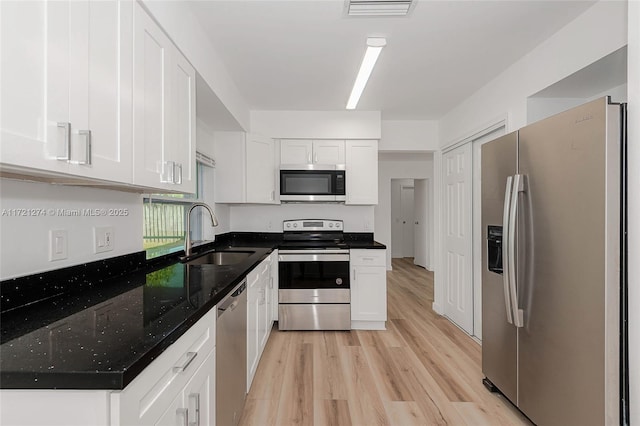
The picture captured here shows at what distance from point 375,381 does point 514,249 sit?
139 centimetres

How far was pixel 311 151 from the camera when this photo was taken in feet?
12.7

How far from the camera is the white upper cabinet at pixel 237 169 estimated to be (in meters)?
3.69

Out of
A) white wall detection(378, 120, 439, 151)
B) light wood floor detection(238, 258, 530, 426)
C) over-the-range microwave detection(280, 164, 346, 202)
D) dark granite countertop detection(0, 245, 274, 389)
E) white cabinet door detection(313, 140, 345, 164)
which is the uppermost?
white wall detection(378, 120, 439, 151)

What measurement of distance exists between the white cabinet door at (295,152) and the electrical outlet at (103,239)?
2.39 metres

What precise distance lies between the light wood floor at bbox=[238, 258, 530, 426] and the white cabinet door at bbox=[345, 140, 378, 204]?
1527 mm

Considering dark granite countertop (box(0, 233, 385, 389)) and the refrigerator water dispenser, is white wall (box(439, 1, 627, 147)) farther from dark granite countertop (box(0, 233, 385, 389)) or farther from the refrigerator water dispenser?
dark granite countertop (box(0, 233, 385, 389))

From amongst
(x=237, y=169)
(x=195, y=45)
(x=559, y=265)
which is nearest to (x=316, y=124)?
(x=237, y=169)

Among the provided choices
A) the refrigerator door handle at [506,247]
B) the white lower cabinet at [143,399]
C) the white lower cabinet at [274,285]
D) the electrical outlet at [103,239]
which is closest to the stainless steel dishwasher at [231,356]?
the white lower cabinet at [143,399]

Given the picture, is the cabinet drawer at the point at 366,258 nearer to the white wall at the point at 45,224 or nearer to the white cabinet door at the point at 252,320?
the white cabinet door at the point at 252,320

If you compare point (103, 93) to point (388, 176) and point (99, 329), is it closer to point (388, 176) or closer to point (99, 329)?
point (99, 329)

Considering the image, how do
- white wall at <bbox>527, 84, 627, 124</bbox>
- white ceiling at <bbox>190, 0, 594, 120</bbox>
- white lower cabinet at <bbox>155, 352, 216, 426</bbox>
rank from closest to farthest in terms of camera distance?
white lower cabinet at <bbox>155, 352, 216, 426</bbox> < white ceiling at <bbox>190, 0, 594, 120</bbox> < white wall at <bbox>527, 84, 627, 124</bbox>

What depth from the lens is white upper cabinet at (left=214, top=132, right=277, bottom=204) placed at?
3.69 metres

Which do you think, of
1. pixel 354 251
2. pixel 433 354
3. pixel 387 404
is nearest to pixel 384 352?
pixel 433 354

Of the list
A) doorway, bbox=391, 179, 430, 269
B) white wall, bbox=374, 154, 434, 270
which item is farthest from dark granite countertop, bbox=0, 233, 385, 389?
doorway, bbox=391, 179, 430, 269
